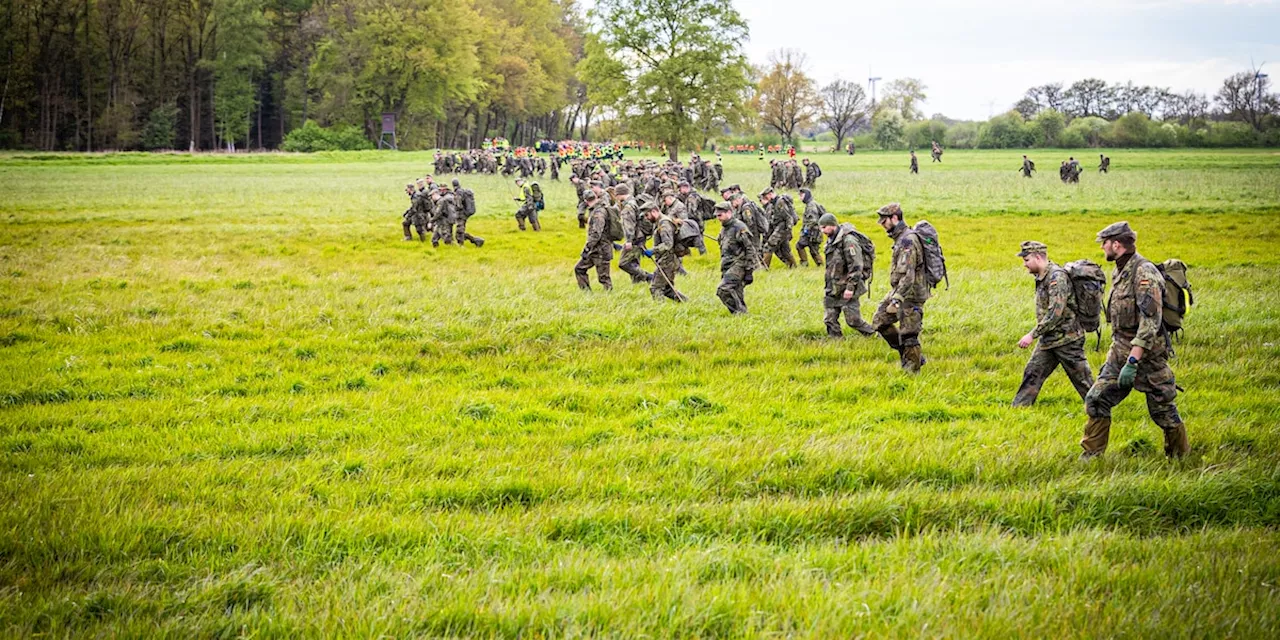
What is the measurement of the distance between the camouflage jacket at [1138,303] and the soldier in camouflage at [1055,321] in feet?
2.05

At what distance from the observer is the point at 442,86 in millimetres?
86125

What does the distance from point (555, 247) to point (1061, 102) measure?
11949 cm

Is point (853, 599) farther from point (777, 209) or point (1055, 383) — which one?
point (777, 209)

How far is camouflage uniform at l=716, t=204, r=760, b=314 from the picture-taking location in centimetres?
1341

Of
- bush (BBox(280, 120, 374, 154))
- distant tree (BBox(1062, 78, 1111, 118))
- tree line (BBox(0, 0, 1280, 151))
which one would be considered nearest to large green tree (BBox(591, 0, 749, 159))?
tree line (BBox(0, 0, 1280, 151))

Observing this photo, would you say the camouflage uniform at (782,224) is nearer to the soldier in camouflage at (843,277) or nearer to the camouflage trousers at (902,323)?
the soldier in camouflage at (843,277)

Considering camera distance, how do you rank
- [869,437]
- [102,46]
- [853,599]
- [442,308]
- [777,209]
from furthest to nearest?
[102,46], [777,209], [442,308], [869,437], [853,599]

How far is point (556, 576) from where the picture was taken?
16.6 feet

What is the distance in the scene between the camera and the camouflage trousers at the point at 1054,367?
27.6 ft

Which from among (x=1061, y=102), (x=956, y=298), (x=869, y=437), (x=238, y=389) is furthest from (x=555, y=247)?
(x=1061, y=102)

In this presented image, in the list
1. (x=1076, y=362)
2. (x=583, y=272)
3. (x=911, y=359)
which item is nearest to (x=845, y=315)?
(x=911, y=359)

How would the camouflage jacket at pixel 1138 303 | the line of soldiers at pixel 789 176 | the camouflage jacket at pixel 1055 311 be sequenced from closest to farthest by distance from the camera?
the camouflage jacket at pixel 1138 303 < the camouflage jacket at pixel 1055 311 < the line of soldiers at pixel 789 176

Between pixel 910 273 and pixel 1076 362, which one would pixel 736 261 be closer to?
pixel 910 273

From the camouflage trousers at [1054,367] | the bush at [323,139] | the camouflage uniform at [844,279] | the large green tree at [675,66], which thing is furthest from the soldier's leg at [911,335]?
the bush at [323,139]
